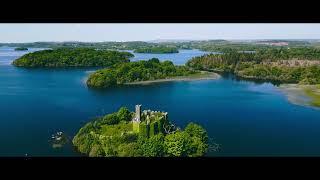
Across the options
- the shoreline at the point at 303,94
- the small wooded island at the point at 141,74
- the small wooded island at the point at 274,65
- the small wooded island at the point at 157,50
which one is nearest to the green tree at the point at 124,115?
the small wooded island at the point at 141,74

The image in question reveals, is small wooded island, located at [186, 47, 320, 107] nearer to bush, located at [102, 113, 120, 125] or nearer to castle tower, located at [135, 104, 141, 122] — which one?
castle tower, located at [135, 104, 141, 122]

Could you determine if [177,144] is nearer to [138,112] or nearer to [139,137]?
[139,137]

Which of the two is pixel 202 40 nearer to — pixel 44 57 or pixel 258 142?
pixel 258 142

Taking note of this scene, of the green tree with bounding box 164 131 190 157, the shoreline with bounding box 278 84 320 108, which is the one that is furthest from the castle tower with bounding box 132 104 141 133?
the shoreline with bounding box 278 84 320 108

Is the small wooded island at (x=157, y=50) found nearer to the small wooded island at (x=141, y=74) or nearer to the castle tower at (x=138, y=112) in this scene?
the small wooded island at (x=141, y=74)

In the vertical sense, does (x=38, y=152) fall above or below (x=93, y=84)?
below
